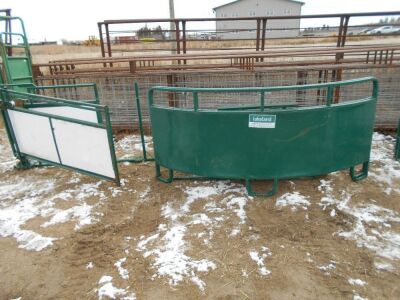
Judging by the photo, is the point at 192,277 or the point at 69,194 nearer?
the point at 192,277

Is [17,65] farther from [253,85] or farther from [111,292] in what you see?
[111,292]

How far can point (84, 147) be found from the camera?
4.72 m

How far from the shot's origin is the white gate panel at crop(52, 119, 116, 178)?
14.9 feet

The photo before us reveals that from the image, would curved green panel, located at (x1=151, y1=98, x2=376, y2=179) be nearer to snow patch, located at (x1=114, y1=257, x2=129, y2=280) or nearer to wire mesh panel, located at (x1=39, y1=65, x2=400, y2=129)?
snow patch, located at (x1=114, y1=257, x2=129, y2=280)

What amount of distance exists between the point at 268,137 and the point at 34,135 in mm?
3792

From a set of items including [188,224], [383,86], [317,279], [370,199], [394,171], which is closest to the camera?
[317,279]

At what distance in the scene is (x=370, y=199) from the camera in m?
4.22

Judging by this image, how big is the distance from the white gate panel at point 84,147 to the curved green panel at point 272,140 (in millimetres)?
901

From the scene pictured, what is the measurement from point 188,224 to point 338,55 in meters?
5.84

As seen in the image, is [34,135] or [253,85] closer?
[34,135]

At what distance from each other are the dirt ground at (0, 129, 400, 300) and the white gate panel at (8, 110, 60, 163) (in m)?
0.54

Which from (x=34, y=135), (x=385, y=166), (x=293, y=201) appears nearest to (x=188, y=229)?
(x=293, y=201)

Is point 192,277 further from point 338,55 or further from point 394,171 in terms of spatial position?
point 338,55

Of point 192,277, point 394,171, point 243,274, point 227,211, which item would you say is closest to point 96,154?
point 227,211
